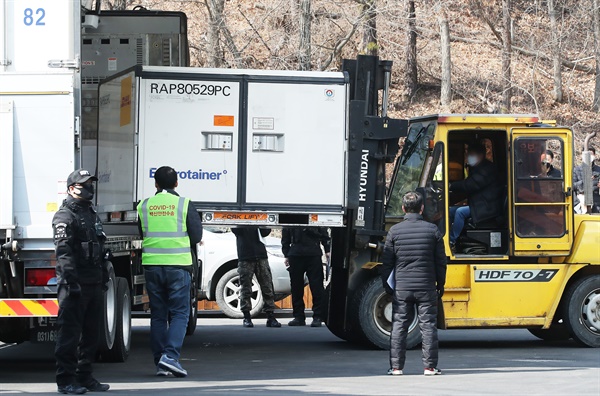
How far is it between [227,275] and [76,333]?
8.07 m

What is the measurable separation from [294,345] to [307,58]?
11.8 m

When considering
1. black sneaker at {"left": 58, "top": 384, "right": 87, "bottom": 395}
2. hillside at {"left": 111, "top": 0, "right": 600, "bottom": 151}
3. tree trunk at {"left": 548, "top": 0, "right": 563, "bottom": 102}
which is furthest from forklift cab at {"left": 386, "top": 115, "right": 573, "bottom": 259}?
tree trunk at {"left": 548, "top": 0, "right": 563, "bottom": 102}

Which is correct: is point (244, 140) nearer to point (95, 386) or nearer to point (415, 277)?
point (415, 277)

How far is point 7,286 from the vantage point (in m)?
9.91

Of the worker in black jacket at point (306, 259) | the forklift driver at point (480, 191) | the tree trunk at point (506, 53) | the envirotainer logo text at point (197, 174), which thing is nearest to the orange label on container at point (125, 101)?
the envirotainer logo text at point (197, 174)

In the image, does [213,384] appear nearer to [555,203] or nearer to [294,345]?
[294,345]

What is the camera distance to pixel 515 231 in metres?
13.1

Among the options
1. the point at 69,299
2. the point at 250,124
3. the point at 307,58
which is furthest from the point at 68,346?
the point at 307,58

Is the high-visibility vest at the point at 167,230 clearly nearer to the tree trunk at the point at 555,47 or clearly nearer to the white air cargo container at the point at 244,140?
the white air cargo container at the point at 244,140

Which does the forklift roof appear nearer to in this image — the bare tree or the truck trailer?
the truck trailer

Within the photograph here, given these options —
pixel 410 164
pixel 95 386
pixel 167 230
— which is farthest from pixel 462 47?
pixel 95 386

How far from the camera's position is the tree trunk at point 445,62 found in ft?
105

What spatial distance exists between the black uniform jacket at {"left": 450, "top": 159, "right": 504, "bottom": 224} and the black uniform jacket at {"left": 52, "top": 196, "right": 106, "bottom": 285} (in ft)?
16.8

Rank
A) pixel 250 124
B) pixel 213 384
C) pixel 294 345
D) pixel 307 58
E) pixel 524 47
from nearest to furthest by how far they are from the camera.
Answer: pixel 213 384, pixel 250 124, pixel 294 345, pixel 307 58, pixel 524 47
